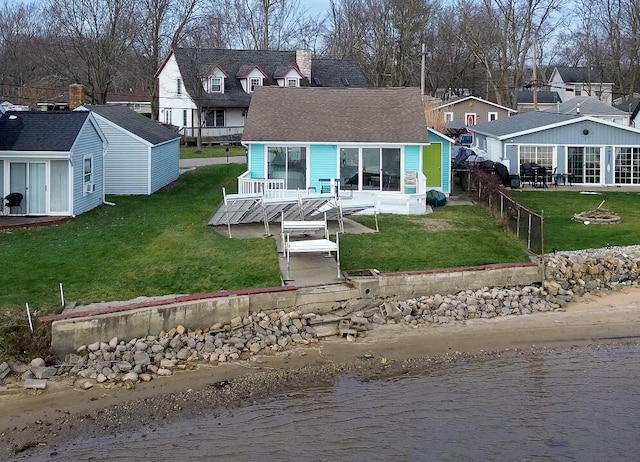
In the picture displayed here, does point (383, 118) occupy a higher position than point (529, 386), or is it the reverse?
point (383, 118)

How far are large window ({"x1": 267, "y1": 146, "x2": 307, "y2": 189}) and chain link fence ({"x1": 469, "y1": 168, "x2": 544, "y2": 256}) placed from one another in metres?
5.36

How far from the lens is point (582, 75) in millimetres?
67500

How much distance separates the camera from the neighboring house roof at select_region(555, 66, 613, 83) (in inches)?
2472

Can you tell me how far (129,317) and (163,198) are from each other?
12.6 m

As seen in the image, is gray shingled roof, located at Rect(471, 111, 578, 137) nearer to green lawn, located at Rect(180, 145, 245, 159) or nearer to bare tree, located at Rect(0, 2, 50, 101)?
green lawn, located at Rect(180, 145, 245, 159)

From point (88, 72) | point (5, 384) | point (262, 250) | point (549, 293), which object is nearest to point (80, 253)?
point (262, 250)

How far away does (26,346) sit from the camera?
11.7 m

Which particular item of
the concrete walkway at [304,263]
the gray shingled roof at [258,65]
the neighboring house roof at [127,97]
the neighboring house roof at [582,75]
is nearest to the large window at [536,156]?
the concrete walkway at [304,263]

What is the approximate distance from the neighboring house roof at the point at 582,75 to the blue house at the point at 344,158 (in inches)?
1813

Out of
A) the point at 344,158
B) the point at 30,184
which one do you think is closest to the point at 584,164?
the point at 344,158

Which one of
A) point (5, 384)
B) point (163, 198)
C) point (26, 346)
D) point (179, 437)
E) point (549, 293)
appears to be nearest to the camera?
point (179, 437)

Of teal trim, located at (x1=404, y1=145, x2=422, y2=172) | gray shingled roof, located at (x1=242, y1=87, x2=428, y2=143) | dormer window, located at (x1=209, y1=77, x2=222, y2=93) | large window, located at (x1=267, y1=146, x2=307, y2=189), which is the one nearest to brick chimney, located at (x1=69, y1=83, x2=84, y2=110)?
gray shingled roof, located at (x1=242, y1=87, x2=428, y2=143)

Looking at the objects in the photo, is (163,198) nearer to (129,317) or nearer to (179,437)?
(129,317)

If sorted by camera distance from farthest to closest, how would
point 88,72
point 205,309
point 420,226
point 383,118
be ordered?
1. point 88,72
2. point 383,118
3. point 420,226
4. point 205,309
